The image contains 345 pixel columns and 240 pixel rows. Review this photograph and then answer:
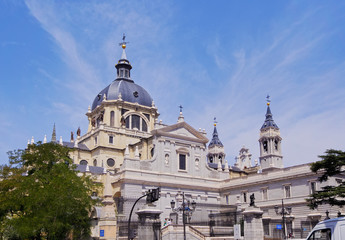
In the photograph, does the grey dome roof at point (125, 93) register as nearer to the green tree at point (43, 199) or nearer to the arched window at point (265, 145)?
the arched window at point (265, 145)

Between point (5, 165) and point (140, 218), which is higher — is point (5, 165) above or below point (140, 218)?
above

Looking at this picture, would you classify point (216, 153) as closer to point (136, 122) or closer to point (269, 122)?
point (269, 122)

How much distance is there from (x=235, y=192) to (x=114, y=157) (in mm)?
21157

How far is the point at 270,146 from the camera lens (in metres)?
80.6

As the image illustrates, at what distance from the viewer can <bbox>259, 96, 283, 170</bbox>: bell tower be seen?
79.6 metres

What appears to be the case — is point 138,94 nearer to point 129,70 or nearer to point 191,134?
point 129,70

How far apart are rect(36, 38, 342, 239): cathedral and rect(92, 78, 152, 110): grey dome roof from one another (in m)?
0.18

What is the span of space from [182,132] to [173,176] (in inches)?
272

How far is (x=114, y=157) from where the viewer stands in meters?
65.9

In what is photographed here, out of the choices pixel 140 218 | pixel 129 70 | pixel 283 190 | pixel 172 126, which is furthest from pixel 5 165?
pixel 129 70

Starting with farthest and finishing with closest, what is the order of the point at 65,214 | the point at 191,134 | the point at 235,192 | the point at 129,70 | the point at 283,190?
1. the point at 129,70
2. the point at 191,134
3. the point at 235,192
4. the point at 283,190
5. the point at 65,214

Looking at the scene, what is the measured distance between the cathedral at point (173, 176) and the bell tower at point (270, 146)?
0.66 ft

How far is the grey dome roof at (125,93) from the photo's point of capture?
243 feet

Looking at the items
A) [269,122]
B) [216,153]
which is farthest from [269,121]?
[216,153]
